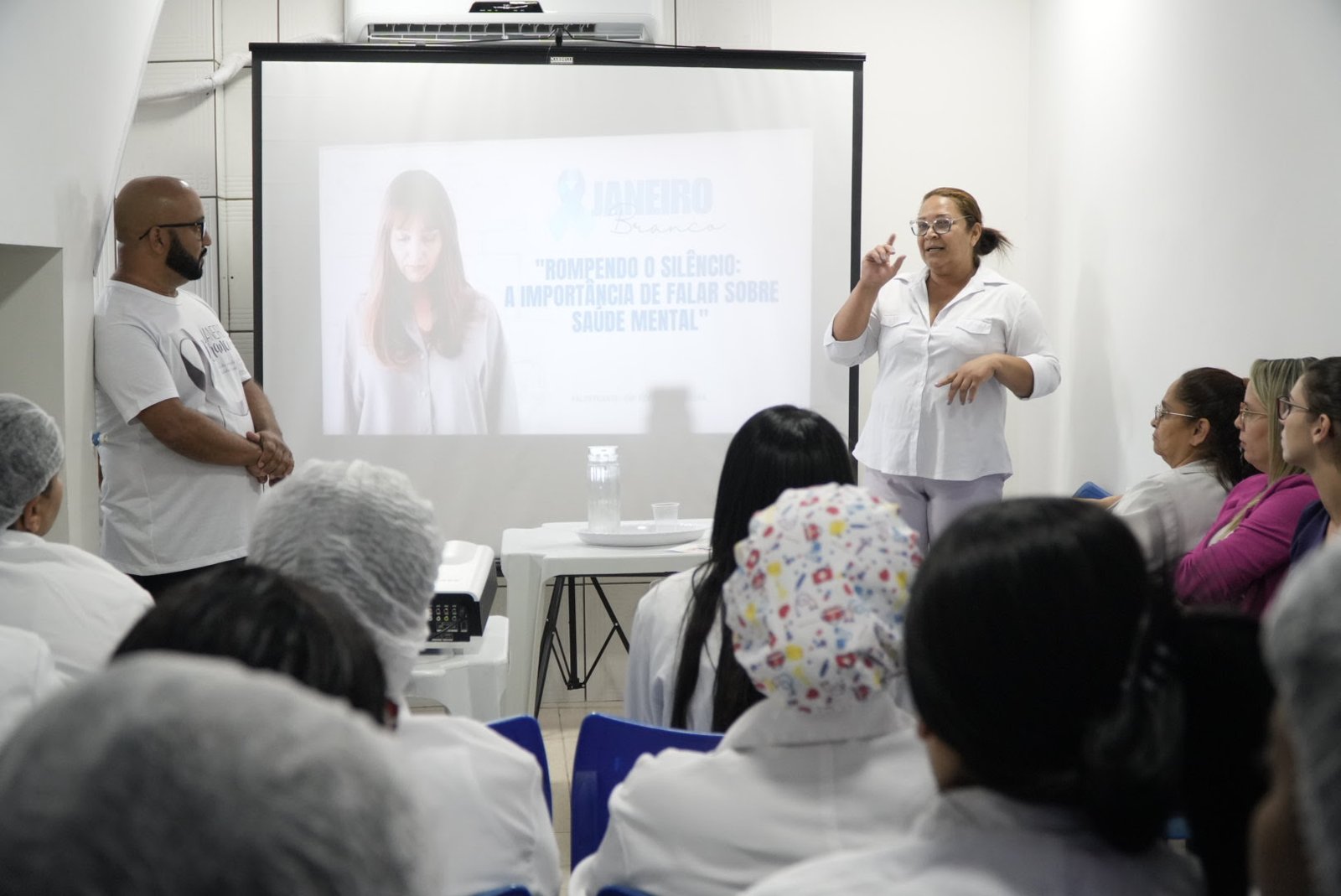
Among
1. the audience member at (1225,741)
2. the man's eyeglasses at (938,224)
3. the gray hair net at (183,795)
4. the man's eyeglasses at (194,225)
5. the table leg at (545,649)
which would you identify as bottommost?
the table leg at (545,649)

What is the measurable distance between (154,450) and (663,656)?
5.60 feet

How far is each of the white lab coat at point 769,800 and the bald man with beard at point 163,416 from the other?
7.02 ft

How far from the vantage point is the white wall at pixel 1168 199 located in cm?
288

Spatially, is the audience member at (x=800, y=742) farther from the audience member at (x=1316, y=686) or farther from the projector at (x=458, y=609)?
the projector at (x=458, y=609)

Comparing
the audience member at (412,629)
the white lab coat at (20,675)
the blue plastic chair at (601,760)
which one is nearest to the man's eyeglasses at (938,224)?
the blue plastic chair at (601,760)

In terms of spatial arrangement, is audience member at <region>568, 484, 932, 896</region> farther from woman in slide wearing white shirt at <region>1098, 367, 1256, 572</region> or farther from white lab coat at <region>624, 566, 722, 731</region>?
woman in slide wearing white shirt at <region>1098, 367, 1256, 572</region>

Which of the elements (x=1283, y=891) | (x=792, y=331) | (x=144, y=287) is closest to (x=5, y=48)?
(x=144, y=287)

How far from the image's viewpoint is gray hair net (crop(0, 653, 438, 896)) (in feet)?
1.35

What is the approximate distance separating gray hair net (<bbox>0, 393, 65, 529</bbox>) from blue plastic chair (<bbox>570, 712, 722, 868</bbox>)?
95 cm

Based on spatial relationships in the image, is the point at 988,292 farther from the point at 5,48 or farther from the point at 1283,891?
the point at 1283,891

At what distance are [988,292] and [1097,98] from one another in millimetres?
958

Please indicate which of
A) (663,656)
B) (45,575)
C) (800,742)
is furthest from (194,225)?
(800,742)

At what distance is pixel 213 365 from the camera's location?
10.2 ft

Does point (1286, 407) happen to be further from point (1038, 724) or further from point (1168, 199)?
point (1038, 724)
